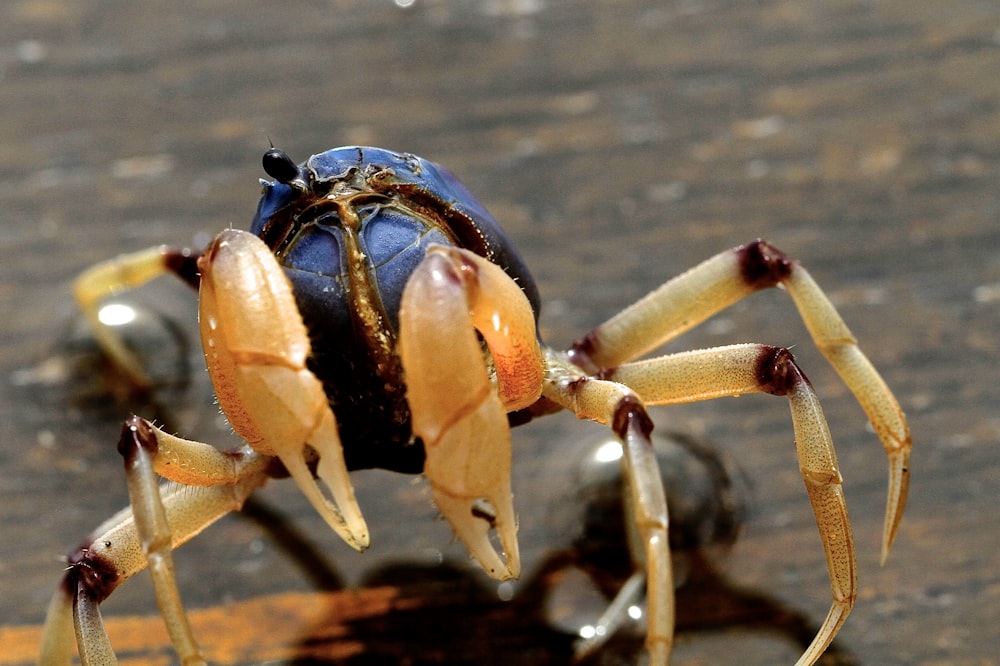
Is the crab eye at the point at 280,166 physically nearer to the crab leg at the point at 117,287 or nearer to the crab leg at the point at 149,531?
the crab leg at the point at 149,531

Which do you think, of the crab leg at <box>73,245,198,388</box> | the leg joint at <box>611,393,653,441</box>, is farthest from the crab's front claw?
the crab leg at <box>73,245,198,388</box>

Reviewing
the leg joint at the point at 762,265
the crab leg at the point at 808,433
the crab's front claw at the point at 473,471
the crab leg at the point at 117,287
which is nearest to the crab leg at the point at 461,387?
the crab's front claw at the point at 473,471

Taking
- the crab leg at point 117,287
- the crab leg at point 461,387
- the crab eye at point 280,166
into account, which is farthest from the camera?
the crab leg at point 117,287

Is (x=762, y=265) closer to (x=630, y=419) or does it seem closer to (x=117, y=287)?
(x=630, y=419)

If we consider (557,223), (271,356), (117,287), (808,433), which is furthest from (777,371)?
(117,287)

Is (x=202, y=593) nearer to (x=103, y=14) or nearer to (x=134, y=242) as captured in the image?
(x=134, y=242)

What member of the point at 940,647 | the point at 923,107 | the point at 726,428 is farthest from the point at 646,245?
the point at 940,647
